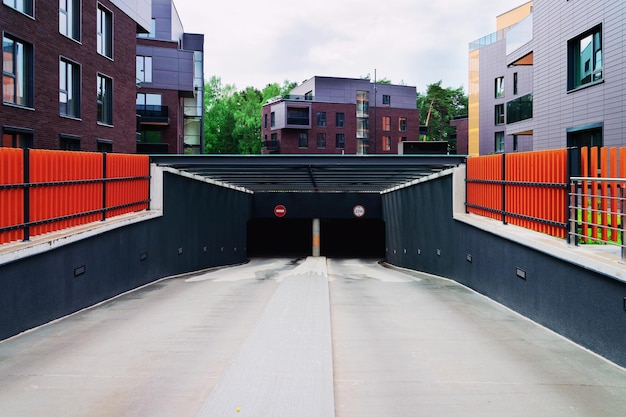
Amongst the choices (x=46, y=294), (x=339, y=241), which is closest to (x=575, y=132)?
(x=46, y=294)

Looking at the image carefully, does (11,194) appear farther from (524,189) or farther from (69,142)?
(69,142)

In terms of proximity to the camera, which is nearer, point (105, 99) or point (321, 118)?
point (105, 99)

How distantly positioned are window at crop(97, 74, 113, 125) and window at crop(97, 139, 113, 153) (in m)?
0.93

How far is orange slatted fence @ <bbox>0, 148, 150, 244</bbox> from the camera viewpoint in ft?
32.0

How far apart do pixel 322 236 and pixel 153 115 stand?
1843 centimetres

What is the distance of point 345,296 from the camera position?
14.2 m

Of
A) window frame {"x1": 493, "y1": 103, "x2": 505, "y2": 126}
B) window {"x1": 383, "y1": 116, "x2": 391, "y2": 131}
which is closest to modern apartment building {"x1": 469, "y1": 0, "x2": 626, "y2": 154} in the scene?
window frame {"x1": 493, "y1": 103, "x2": 505, "y2": 126}

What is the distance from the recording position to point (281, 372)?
7.11m

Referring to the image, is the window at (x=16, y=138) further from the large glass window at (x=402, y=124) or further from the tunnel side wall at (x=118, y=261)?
the large glass window at (x=402, y=124)

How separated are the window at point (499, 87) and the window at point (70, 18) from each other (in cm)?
3199

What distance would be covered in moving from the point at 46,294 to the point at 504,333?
810 centimetres

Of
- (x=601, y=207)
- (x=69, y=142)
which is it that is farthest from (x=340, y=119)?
(x=601, y=207)

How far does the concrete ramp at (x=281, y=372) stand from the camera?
6004 millimetres

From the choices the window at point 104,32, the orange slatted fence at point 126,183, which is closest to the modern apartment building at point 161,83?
the window at point 104,32
